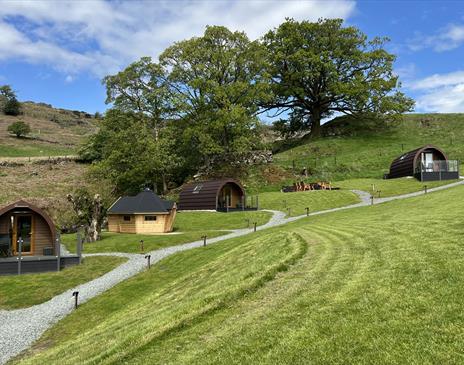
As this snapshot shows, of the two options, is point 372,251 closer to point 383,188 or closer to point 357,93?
point 383,188

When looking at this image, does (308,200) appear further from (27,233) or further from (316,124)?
(316,124)

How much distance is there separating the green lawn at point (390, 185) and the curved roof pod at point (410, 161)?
5.93 ft

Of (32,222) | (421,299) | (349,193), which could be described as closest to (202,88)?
(349,193)

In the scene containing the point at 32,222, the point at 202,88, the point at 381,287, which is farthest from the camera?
the point at 202,88

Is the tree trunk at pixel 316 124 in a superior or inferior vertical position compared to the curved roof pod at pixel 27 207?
superior

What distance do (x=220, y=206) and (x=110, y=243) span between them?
18009 millimetres

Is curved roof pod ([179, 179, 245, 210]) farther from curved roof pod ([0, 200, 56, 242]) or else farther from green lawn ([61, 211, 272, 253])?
curved roof pod ([0, 200, 56, 242])

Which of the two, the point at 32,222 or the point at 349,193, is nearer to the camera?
the point at 32,222

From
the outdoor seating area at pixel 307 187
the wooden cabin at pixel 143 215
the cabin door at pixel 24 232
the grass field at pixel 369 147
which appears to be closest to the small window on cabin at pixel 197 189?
the wooden cabin at pixel 143 215

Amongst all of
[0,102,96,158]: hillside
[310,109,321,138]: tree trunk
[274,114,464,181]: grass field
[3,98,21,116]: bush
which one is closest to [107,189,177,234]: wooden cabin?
[274,114,464,181]: grass field

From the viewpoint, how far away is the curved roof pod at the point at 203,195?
4609 cm

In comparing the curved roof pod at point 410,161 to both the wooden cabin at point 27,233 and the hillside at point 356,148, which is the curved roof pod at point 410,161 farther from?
the wooden cabin at point 27,233

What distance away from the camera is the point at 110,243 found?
107 ft

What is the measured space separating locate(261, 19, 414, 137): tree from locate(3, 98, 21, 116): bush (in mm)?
87083
